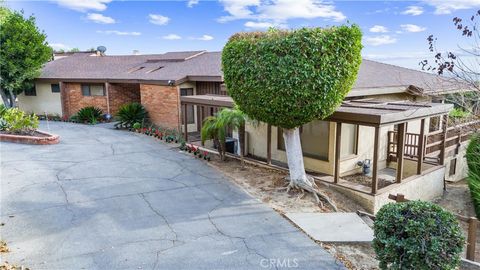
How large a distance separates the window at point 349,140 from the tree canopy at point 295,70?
281 cm

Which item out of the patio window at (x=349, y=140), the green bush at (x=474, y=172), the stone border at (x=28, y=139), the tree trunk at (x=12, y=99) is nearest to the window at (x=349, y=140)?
the patio window at (x=349, y=140)

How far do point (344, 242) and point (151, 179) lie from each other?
5.86 meters

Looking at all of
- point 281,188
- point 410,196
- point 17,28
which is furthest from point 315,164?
point 17,28

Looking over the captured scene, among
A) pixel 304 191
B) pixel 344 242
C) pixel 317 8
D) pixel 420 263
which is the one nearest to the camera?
pixel 420 263

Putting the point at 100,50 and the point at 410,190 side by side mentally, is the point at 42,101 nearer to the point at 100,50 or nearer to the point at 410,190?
the point at 100,50

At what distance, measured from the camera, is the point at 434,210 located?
5.35 metres

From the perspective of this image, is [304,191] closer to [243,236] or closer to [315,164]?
[315,164]

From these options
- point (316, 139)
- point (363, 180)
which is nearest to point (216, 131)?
point (316, 139)

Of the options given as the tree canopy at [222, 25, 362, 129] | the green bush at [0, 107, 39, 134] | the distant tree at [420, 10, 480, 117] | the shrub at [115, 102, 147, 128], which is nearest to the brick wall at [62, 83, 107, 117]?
the shrub at [115, 102, 147, 128]

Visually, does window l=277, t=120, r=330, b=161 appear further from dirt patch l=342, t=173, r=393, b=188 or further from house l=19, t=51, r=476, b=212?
dirt patch l=342, t=173, r=393, b=188

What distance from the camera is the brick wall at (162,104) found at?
1738cm

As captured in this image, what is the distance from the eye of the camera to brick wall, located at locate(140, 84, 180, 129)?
17375mm

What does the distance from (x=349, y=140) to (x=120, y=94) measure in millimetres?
15446
